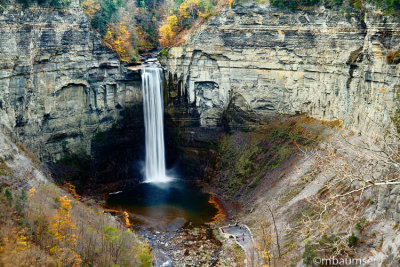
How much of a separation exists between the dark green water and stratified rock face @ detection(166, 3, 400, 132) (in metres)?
8.82

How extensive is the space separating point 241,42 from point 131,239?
23.8 metres

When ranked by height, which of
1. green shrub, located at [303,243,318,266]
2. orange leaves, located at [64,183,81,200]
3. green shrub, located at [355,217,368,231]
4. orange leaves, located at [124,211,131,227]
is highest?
green shrub, located at [355,217,368,231]

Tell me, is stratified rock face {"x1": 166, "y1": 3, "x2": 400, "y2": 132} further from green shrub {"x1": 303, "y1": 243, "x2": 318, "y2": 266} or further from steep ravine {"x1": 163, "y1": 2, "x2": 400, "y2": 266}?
green shrub {"x1": 303, "y1": 243, "x2": 318, "y2": 266}

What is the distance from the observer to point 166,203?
40.2 meters

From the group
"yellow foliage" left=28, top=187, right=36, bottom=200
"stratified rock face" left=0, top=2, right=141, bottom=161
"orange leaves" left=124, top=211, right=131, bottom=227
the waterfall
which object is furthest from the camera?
the waterfall

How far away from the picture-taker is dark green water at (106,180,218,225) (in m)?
37.3

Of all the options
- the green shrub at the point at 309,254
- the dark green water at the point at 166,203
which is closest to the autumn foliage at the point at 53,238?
the green shrub at the point at 309,254

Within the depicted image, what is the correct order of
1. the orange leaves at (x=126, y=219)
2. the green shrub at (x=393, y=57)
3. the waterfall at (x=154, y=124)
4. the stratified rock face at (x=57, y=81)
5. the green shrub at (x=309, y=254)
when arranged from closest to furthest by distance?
1. the green shrub at (x=309, y=254)
2. the green shrub at (x=393, y=57)
3. the orange leaves at (x=126, y=219)
4. the stratified rock face at (x=57, y=81)
5. the waterfall at (x=154, y=124)

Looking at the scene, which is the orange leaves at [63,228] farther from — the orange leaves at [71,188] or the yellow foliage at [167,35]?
the yellow foliage at [167,35]

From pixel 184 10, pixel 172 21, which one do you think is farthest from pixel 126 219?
pixel 184 10

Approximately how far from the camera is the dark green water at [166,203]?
122 ft

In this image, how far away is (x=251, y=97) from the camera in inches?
1736

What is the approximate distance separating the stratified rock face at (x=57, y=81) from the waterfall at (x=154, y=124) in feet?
5.11

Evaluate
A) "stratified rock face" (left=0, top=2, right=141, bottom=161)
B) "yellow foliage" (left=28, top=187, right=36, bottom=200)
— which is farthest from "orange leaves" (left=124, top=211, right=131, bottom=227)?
"yellow foliage" (left=28, top=187, right=36, bottom=200)
